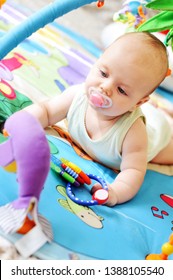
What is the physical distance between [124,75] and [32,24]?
0.79 feet

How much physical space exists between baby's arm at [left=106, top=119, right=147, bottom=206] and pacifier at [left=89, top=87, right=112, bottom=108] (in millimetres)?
99

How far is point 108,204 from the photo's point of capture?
2.85 ft

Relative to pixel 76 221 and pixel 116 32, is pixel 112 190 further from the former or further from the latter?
pixel 116 32

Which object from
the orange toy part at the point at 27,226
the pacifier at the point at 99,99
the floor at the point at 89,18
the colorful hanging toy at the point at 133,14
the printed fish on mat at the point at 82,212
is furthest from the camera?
the floor at the point at 89,18

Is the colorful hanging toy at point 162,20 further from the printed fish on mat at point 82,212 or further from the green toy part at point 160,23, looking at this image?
the printed fish on mat at point 82,212

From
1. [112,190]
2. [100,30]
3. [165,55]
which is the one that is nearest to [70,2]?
[165,55]

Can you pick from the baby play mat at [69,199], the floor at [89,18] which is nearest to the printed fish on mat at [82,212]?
the baby play mat at [69,199]

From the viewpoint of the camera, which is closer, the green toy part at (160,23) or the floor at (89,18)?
the green toy part at (160,23)

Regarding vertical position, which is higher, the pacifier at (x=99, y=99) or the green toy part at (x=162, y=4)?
the green toy part at (x=162, y=4)

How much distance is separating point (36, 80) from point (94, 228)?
0.57m

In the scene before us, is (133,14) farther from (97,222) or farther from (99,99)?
(97,222)

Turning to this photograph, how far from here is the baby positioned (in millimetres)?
892

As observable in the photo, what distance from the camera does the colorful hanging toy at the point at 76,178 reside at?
825 millimetres

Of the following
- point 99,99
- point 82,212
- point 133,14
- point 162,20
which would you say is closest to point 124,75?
point 99,99
